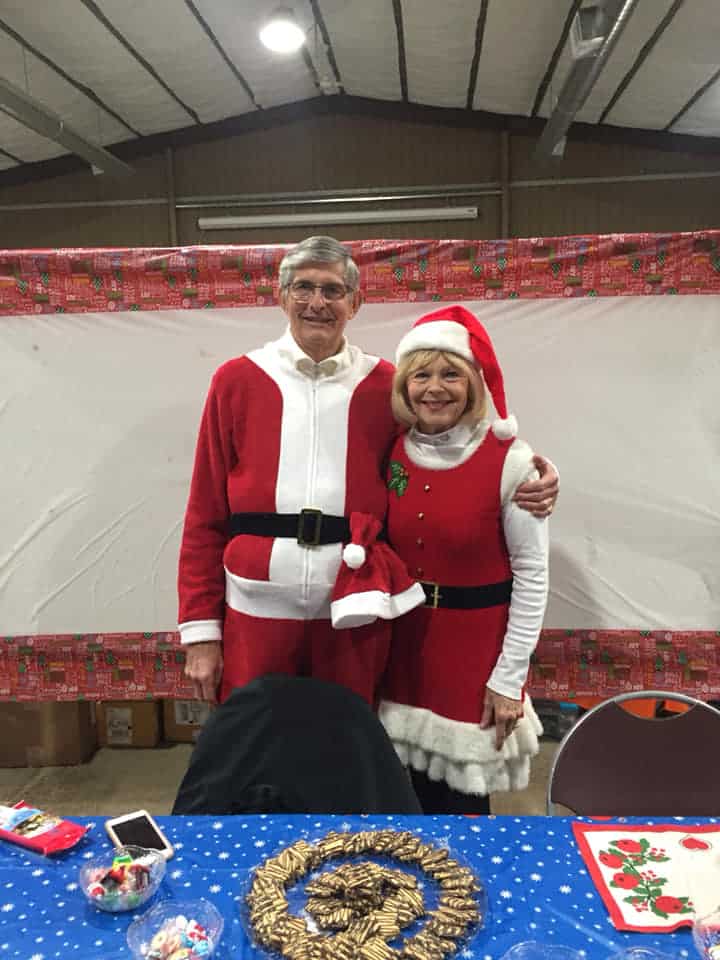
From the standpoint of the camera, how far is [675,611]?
205 cm

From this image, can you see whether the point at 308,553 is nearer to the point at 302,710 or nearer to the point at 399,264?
the point at 302,710

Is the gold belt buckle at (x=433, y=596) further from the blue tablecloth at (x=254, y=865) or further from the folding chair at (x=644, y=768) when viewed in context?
the blue tablecloth at (x=254, y=865)

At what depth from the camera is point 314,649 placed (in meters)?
→ 1.48

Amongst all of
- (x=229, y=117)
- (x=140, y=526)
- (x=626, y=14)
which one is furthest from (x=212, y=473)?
(x=229, y=117)

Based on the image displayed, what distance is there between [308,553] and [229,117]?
4.20 metres

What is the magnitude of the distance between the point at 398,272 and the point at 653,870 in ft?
5.34

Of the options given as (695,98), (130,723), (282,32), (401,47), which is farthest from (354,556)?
(695,98)

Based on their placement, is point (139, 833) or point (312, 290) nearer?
point (139, 833)

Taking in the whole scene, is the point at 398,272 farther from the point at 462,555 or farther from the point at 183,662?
the point at 183,662

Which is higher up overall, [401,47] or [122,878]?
[401,47]

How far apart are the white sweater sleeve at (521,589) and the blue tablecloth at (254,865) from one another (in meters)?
0.39

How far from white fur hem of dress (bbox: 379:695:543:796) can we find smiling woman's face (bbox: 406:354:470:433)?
2.11 feet

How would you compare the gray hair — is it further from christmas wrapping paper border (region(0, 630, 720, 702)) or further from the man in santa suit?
christmas wrapping paper border (region(0, 630, 720, 702))

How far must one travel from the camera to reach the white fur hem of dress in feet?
4.72
